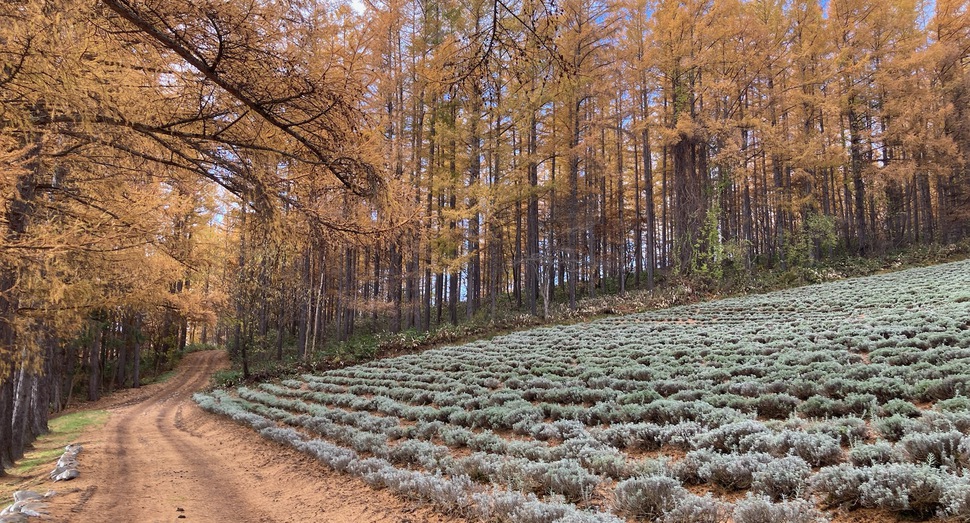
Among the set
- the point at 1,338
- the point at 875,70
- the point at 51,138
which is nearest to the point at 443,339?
the point at 1,338

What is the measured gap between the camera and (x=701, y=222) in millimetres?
18234

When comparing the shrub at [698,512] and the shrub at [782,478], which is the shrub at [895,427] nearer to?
the shrub at [782,478]

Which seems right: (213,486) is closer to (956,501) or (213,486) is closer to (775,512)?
(775,512)

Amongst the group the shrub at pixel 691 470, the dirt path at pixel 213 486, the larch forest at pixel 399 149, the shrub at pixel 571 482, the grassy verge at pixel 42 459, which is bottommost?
the grassy verge at pixel 42 459

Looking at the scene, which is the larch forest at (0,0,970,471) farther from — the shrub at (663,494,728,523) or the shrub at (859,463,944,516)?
the shrub at (859,463,944,516)

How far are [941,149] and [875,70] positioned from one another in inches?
173

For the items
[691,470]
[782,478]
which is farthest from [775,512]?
[691,470]

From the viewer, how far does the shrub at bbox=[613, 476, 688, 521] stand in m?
2.89

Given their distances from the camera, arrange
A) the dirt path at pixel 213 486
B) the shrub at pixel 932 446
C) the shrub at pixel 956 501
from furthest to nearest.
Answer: the dirt path at pixel 213 486
the shrub at pixel 932 446
the shrub at pixel 956 501

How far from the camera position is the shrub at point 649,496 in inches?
114

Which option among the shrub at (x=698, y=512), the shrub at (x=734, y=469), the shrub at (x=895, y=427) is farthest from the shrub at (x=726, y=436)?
the shrub at (x=698, y=512)

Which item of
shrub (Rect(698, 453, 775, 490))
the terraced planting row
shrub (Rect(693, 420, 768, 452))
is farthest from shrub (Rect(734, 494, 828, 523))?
shrub (Rect(693, 420, 768, 452))

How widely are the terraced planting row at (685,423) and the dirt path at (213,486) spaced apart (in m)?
0.26

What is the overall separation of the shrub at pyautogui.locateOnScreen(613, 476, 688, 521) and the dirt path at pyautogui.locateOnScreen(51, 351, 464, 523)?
1499 mm
